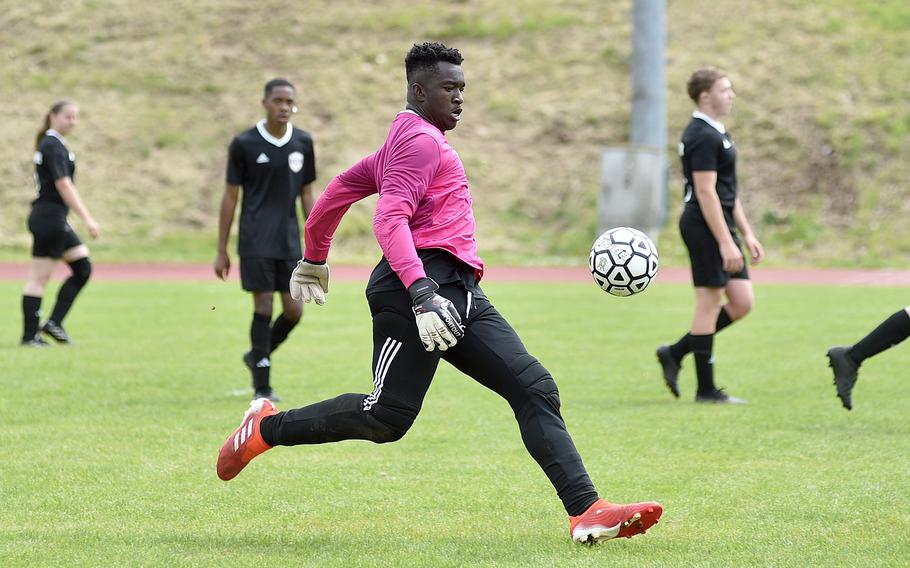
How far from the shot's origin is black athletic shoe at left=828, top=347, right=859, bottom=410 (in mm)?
7246

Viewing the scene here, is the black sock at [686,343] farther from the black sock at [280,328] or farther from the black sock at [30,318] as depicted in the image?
the black sock at [30,318]

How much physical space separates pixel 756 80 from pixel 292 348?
20519 mm

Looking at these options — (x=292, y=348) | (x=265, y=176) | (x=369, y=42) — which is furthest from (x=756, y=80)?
(x=265, y=176)

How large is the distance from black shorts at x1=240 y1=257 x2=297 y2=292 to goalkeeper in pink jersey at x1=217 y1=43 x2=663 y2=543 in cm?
358

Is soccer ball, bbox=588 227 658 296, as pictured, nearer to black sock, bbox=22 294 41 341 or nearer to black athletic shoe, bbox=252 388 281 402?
black athletic shoe, bbox=252 388 281 402

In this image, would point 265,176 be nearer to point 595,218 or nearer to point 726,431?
point 726,431

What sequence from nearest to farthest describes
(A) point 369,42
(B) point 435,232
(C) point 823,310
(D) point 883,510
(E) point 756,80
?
1. (B) point 435,232
2. (D) point 883,510
3. (C) point 823,310
4. (E) point 756,80
5. (A) point 369,42

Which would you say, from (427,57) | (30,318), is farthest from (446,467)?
(30,318)

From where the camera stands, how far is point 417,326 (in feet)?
15.5

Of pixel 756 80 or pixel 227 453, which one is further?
pixel 756 80

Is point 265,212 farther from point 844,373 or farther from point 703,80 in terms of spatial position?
point 844,373

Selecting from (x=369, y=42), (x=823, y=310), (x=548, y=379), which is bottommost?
(x=823, y=310)

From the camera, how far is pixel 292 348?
475 inches

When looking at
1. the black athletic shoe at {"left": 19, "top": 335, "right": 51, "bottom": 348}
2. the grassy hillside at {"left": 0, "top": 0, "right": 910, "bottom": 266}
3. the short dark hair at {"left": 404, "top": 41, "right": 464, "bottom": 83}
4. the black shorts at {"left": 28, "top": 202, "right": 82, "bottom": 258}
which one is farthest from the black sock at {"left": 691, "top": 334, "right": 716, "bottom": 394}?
the grassy hillside at {"left": 0, "top": 0, "right": 910, "bottom": 266}
